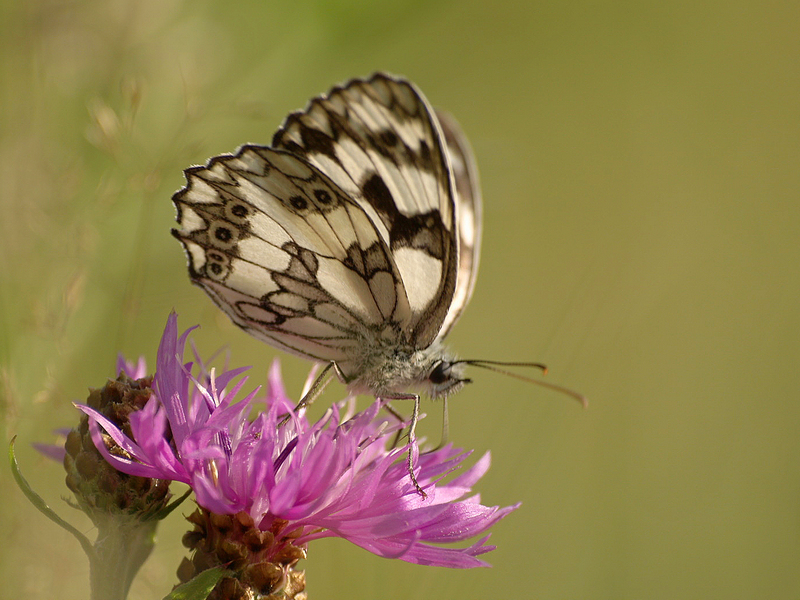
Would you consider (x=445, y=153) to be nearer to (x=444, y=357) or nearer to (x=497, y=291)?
(x=444, y=357)

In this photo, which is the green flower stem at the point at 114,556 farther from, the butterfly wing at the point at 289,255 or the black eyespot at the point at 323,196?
the black eyespot at the point at 323,196

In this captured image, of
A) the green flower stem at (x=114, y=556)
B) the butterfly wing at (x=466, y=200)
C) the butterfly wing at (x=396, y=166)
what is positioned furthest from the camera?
the butterfly wing at (x=466, y=200)

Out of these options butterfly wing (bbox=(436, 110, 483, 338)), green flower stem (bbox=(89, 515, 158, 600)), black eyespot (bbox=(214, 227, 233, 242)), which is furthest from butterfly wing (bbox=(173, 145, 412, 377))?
green flower stem (bbox=(89, 515, 158, 600))

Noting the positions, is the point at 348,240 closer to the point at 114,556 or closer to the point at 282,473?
the point at 282,473

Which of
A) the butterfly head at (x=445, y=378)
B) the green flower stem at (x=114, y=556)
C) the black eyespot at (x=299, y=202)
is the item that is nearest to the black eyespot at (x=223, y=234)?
the black eyespot at (x=299, y=202)

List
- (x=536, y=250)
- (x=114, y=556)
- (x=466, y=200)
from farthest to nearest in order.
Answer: (x=536, y=250), (x=466, y=200), (x=114, y=556)

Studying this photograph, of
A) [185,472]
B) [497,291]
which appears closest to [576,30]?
[497,291]

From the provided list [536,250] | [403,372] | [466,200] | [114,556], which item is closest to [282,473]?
[114,556]
